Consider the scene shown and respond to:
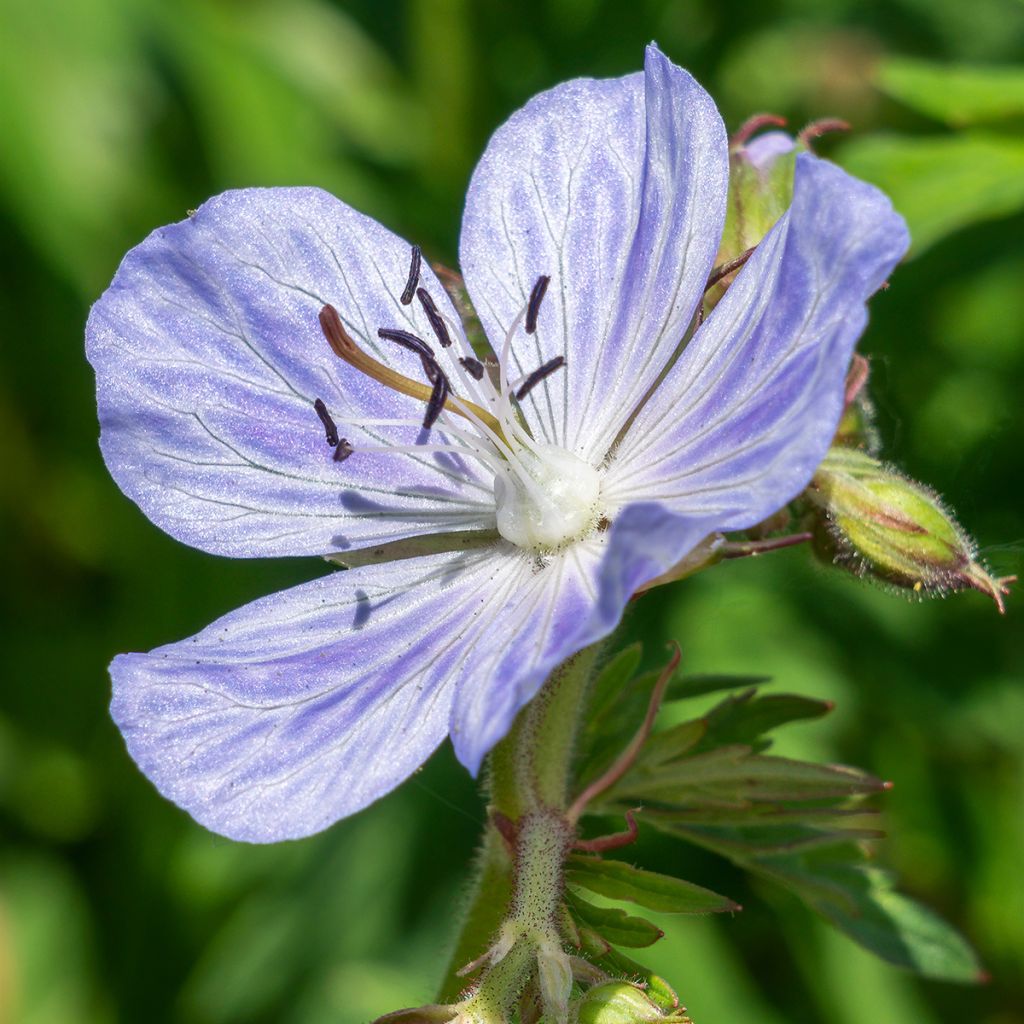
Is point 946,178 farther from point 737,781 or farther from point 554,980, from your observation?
point 554,980

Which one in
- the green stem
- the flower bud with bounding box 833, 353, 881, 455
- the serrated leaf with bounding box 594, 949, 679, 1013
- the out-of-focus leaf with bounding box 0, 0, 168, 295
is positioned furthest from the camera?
the out-of-focus leaf with bounding box 0, 0, 168, 295

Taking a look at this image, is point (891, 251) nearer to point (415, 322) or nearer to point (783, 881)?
point (415, 322)

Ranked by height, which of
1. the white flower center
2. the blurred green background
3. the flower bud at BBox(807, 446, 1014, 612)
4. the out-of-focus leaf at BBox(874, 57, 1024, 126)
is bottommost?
the blurred green background

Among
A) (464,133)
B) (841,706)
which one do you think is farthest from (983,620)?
(464,133)

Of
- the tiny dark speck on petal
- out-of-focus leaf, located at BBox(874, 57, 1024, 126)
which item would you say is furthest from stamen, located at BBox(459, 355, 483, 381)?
out-of-focus leaf, located at BBox(874, 57, 1024, 126)

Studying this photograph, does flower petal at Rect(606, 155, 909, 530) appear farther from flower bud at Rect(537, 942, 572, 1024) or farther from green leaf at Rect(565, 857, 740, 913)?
flower bud at Rect(537, 942, 572, 1024)
